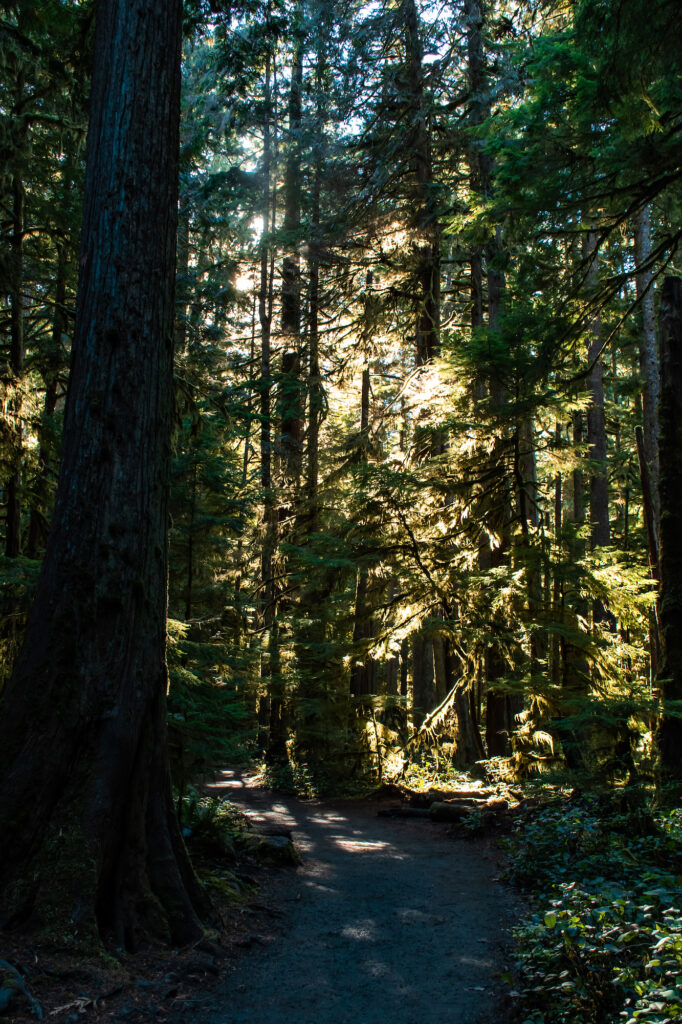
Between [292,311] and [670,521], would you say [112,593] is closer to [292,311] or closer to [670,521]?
[670,521]

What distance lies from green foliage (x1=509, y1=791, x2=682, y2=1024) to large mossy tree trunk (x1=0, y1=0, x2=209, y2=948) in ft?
7.73

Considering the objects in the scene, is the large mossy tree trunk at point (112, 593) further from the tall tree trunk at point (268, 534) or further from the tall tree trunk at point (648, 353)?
the tall tree trunk at point (648, 353)

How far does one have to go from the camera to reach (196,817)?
6648 millimetres

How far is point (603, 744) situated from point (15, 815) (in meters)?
7.97

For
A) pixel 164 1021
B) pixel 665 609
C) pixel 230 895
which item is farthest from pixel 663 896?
pixel 665 609

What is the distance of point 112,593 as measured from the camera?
4602 millimetres

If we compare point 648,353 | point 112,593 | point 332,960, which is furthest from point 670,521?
point 648,353

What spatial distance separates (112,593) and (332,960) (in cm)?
303

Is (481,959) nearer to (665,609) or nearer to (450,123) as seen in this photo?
(665,609)

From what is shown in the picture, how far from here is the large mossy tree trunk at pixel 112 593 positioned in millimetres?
4145

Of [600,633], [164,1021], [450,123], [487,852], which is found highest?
[450,123]

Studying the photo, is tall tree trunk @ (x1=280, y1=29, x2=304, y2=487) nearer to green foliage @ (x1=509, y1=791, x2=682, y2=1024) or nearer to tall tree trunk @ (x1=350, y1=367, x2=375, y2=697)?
tall tree trunk @ (x1=350, y1=367, x2=375, y2=697)

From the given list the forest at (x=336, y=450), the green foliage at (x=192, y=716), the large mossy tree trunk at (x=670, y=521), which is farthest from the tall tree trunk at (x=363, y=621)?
the large mossy tree trunk at (x=670, y=521)

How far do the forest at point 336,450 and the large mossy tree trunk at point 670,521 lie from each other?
1.8 inches
